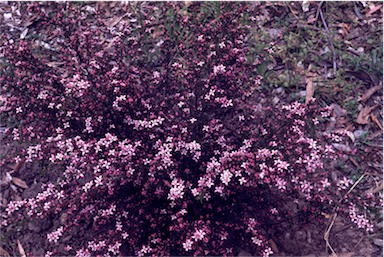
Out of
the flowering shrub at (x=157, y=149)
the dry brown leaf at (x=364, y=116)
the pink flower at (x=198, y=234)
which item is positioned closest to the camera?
the pink flower at (x=198, y=234)

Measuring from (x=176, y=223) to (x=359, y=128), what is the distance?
2.66m

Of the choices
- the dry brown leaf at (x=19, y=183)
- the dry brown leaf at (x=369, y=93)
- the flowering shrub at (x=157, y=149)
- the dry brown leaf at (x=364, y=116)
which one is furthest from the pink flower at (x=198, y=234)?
the dry brown leaf at (x=369, y=93)

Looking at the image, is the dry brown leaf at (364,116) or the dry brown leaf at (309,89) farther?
the dry brown leaf at (309,89)

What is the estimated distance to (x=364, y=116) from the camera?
4879mm

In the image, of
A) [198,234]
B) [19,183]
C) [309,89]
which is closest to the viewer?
[198,234]

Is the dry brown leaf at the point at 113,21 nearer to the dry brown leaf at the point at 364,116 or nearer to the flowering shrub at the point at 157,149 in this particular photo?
the flowering shrub at the point at 157,149

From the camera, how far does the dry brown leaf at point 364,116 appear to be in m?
4.84

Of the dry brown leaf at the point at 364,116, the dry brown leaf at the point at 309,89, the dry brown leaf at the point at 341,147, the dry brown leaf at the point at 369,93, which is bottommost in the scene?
the dry brown leaf at the point at 341,147

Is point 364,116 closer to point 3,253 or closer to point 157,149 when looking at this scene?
point 157,149

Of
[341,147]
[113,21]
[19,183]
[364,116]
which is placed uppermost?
[113,21]

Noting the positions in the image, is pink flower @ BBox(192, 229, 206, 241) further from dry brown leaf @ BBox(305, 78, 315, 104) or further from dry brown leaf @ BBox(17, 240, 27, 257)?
dry brown leaf @ BBox(305, 78, 315, 104)

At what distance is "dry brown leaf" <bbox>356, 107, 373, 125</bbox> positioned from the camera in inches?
191

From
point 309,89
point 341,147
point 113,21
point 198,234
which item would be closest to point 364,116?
point 341,147

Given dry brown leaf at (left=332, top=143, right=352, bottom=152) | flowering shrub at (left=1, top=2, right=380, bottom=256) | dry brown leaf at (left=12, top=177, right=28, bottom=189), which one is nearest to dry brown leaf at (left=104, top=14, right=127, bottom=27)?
flowering shrub at (left=1, top=2, right=380, bottom=256)
